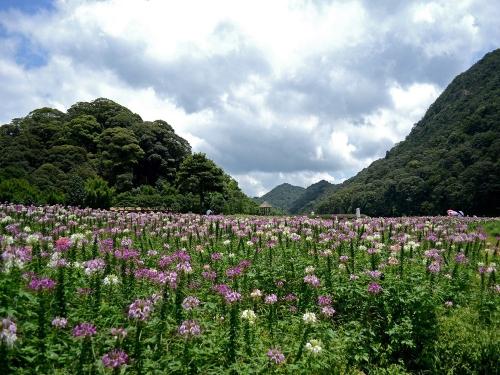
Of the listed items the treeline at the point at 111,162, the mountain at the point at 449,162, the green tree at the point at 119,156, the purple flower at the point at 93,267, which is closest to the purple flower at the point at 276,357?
the purple flower at the point at 93,267

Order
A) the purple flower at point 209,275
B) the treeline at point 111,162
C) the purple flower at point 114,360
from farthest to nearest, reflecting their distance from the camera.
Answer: the treeline at point 111,162
the purple flower at point 209,275
the purple flower at point 114,360

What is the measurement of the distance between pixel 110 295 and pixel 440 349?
4.98 meters

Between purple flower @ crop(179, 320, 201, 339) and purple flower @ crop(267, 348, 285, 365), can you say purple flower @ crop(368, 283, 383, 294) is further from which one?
purple flower @ crop(179, 320, 201, 339)

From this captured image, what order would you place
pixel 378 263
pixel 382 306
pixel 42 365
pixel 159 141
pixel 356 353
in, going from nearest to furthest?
pixel 42 365 < pixel 356 353 < pixel 382 306 < pixel 378 263 < pixel 159 141

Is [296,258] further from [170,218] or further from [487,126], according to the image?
[487,126]

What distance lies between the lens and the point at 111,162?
46625 mm

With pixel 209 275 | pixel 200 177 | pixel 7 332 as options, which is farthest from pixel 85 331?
pixel 200 177

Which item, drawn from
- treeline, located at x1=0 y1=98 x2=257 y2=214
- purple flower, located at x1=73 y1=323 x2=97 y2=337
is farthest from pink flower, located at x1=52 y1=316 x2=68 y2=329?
treeline, located at x1=0 y1=98 x2=257 y2=214

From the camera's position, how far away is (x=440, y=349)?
6062 millimetres

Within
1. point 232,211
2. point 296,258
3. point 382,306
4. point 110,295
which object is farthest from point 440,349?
point 232,211

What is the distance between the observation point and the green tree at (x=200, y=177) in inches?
1490

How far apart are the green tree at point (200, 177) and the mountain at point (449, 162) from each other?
103 feet

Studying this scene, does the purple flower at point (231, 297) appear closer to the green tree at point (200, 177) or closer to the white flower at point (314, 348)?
the white flower at point (314, 348)

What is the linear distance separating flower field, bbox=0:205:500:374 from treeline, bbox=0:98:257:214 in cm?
2175
